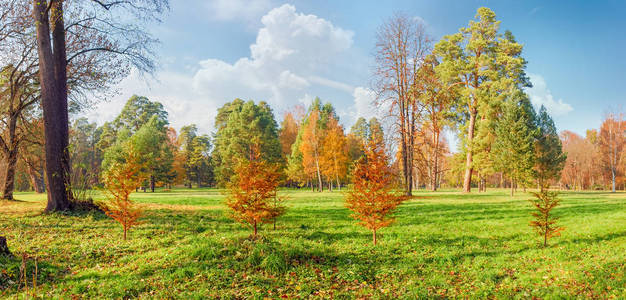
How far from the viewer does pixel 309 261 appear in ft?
22.6

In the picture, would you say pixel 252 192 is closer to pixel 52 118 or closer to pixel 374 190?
pixel 374 190

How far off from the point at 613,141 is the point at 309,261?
53517 mm

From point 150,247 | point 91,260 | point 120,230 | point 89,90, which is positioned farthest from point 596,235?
point 89,90

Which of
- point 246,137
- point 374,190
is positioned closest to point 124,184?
point 374,190

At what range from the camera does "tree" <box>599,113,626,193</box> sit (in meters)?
38.8

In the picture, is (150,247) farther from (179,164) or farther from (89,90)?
(179,164)

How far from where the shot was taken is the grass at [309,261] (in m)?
5.49

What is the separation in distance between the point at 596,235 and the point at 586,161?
5219 cm

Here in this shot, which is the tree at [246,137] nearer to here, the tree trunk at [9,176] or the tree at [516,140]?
the tree trunk at [9,176]

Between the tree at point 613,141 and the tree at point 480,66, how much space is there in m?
22.0

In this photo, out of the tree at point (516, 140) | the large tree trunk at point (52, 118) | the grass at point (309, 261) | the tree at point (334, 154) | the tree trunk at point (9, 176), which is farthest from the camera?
the tree at point (334, 154)

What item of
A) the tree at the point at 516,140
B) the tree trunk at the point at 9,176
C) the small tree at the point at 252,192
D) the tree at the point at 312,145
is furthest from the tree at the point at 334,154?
the tree trunk at the point at 9,176

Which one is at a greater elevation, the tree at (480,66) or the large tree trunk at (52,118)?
the tree at (480,66)

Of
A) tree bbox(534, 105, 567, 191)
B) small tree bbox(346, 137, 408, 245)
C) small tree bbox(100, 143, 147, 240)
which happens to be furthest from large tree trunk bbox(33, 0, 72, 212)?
tree bbox(534, 105, 567, 191)
